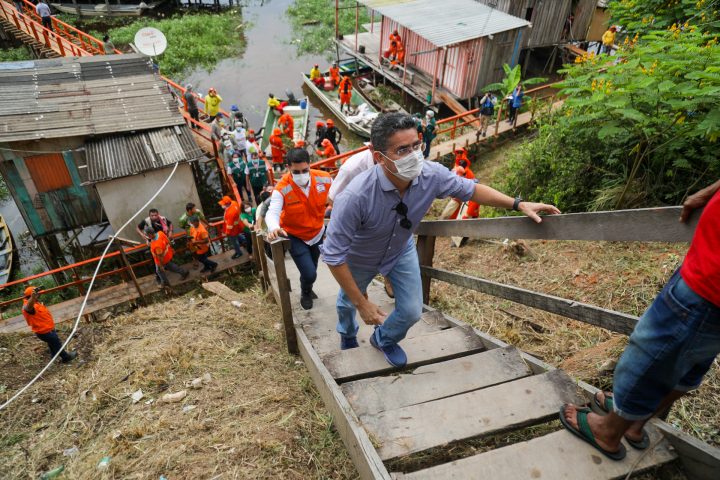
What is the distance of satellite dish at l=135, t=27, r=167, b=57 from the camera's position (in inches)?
660

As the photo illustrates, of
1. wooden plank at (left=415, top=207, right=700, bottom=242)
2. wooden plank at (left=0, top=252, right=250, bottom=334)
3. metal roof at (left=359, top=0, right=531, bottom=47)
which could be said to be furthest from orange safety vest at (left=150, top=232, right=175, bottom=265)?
metal roof at (left=359, top=0, right=531, bottom=47)

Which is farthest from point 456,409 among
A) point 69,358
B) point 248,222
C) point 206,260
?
point 206,260

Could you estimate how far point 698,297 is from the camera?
173cm

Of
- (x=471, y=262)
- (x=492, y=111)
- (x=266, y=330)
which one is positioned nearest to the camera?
(x=266, y=330)

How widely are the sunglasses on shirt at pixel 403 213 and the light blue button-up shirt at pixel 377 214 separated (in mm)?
20

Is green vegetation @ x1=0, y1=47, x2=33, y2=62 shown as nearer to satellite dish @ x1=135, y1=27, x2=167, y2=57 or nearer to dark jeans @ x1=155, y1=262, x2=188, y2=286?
satellite dish @ x1=135, y1=27, x2=167, y2=57

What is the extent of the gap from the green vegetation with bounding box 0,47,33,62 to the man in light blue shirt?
27.8m

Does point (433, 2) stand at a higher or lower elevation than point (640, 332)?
lower

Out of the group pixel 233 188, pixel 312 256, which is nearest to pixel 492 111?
pixel 233 188

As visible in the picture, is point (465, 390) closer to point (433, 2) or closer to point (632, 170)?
point (632, 170)

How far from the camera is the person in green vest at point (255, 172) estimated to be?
38.7 ft

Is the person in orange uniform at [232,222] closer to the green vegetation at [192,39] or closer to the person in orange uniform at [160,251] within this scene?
the person in orange uniform at [160,251]

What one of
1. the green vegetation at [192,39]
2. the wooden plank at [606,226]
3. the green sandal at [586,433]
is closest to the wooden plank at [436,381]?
the green sandal at [586,433]

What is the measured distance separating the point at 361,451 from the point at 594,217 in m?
1.78
